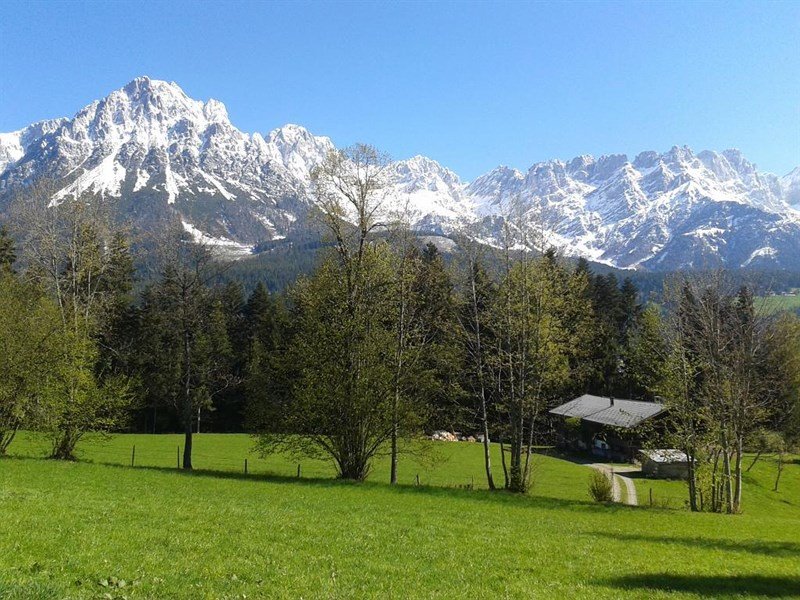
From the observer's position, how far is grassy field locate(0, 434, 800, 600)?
376 inches

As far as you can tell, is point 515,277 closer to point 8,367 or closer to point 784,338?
point 8,367

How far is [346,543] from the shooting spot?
43.8 feet

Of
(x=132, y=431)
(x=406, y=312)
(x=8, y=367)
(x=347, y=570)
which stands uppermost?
(x=406, y=312)

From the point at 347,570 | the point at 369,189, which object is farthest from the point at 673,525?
the point at 369,189

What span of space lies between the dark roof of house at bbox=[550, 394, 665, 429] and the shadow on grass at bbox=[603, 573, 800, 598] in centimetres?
4725

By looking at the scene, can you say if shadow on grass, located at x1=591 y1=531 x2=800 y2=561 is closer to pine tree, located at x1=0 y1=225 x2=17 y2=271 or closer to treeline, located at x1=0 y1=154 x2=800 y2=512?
treeline, located at x1=0 y1=154 x2=800 y2=512

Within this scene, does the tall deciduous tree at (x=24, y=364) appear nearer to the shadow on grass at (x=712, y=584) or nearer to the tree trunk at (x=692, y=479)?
the shadow on grass at (x=712, y=584)

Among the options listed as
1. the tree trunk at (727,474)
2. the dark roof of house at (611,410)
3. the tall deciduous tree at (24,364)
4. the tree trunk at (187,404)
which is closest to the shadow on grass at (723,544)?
the tree trunk at (727,474)

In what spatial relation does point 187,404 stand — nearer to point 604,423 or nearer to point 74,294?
point 74,294

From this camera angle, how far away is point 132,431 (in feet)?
243

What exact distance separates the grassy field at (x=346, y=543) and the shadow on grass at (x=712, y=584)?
0.06 metres

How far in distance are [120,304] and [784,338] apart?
69208 mm

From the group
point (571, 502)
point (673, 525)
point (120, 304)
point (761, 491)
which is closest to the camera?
point (673, 525)

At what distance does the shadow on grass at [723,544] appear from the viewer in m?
18.0
